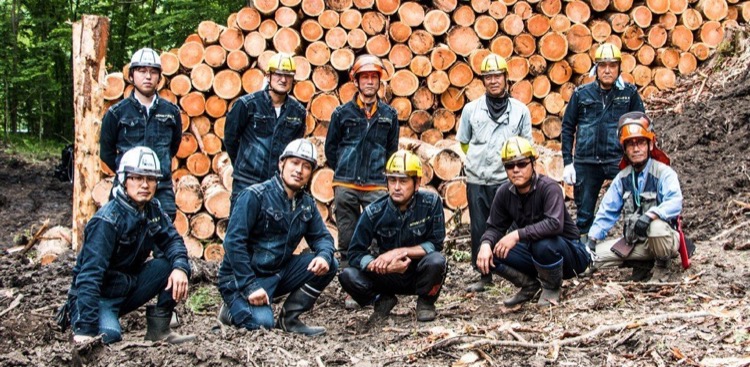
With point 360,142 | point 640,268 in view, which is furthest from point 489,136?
point 640,268

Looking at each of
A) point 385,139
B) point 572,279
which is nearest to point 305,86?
point 385,139

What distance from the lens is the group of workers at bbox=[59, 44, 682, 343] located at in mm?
5293

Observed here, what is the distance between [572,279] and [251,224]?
272 cm

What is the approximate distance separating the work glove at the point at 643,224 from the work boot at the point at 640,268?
40 cm

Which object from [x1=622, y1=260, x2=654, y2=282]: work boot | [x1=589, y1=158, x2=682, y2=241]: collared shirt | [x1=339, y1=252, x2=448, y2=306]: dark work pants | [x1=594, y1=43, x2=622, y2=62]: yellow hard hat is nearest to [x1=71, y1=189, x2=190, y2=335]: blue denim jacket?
[x1=339, y1=252, x2=448, y2=306]: dark work pants

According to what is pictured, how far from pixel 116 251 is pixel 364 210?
176 cm

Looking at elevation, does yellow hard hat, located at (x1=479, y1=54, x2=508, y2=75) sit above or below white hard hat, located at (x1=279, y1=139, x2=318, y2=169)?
above

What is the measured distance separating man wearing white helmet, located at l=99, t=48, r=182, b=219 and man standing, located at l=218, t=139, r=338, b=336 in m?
1.09

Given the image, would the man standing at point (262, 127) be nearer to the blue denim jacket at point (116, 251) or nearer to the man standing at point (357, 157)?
the man standing at point (357, 157)

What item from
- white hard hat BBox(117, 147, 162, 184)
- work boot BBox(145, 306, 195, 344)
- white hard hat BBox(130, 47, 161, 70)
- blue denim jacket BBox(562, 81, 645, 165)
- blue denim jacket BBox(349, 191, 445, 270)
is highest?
white hard hat BBox(130, 47, 161, 70)

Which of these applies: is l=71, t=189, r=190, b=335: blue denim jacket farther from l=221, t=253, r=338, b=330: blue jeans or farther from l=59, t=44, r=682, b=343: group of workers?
l=221, t=253, r=338, b=330: blue jeans

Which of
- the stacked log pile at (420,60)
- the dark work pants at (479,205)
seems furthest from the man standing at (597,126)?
the stacked log pile at (420,60)

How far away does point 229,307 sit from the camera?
18.3ft

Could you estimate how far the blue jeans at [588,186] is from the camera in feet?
23.2
